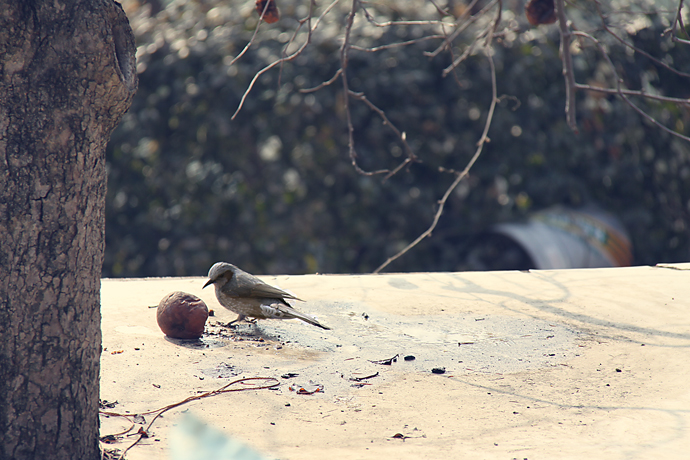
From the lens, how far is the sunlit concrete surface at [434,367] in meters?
1.96

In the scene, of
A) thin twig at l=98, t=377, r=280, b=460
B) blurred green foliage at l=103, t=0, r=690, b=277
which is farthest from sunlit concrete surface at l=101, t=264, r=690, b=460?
blurred green foliage at l=103, t=0, r=690, b=277

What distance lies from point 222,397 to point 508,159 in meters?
3.61

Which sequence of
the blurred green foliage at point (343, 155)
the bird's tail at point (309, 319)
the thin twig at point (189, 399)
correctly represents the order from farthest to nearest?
1. the blurred green foliage at point (343, 155)
2. the bird's tail at point (309, 319)
3. the thin twig at point (189, 399)

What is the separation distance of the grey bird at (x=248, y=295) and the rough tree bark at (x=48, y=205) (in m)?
1.27

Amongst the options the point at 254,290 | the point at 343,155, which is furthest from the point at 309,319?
the point at 343,155

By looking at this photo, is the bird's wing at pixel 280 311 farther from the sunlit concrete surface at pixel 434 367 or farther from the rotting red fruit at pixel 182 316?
the rotting red fruit at pixel 182 316

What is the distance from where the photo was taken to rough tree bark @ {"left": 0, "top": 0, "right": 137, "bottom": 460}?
1609 millimetres

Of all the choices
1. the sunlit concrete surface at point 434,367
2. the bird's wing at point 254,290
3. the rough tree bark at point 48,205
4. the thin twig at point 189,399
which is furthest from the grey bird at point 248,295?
the rough tree bark at point 48,205

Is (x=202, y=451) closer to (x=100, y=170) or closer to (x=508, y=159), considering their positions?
(x=100, y=170)

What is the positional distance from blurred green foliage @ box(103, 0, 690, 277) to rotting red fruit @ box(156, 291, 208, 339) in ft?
6.76

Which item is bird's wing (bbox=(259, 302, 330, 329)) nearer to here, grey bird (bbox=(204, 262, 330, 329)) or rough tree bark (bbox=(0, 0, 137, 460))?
grey bird (bbox=(204, 262, 330, 329))

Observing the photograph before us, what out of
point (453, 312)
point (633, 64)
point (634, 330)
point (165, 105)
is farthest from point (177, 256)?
point (633, 64)

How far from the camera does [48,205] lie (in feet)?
5.35

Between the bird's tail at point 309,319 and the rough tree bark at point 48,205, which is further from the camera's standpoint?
the bird's tail at point 309,319
